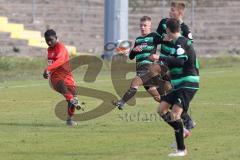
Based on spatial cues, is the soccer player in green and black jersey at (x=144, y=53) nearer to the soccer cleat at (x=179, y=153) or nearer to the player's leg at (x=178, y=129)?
the player's leg at (x=178, y=129)

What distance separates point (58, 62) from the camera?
1886 centimetres

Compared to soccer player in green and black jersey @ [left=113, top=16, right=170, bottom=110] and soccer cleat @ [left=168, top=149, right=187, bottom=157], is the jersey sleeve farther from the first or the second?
soccer cleat @ [left=168, top=149, right=187, bottom=157]

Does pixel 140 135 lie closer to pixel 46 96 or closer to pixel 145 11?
pixel 46 96

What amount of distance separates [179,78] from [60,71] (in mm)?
5337

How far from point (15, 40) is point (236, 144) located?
1117 inches

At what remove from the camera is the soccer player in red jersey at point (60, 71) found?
1880cm

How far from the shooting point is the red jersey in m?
18.9

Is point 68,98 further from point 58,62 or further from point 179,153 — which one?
point 179,153

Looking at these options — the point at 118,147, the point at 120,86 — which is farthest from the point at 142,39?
the point at 120,86

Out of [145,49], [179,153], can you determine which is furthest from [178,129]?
[145,49]

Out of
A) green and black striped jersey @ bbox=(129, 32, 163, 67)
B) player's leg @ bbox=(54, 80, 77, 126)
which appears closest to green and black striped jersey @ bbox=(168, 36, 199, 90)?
green and black striped jersey @ bbox=(129, 32, 163, 67)

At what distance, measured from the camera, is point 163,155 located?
555 inches

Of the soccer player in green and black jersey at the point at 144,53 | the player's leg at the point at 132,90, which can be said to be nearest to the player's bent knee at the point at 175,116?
the player's leg at the point at 132,90

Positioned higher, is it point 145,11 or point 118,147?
point 118,147
